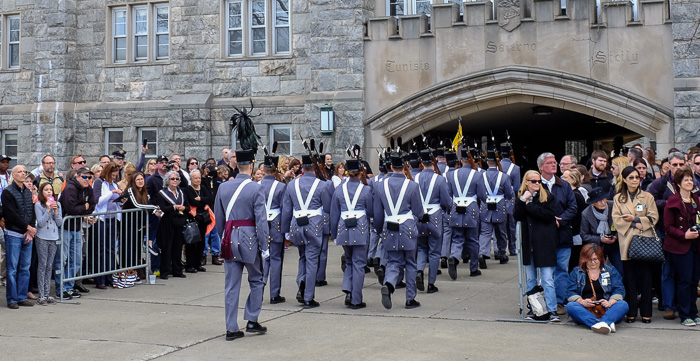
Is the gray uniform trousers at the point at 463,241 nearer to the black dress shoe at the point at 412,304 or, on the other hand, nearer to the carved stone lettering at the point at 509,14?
the black dress shoe at the point at 412,304

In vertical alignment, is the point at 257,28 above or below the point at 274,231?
above

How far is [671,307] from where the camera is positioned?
30.4ft

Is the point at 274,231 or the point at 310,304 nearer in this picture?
the point at 310,304

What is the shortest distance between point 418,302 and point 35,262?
4940 millimetres

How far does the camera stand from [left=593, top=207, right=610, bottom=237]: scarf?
9.39 metres

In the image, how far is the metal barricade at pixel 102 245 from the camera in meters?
11.1

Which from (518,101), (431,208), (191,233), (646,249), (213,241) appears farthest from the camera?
(518,101)

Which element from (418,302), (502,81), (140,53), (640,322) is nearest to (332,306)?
(418,302)

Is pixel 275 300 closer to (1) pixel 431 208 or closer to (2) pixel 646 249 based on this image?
(1) pixel 431 208

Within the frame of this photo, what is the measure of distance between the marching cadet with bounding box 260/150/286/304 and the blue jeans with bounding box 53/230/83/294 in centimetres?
247

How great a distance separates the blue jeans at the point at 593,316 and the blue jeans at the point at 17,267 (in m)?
6.36

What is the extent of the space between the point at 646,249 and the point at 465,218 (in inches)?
160

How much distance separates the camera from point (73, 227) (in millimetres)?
11234

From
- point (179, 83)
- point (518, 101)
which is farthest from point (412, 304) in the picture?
point (179, 83)
